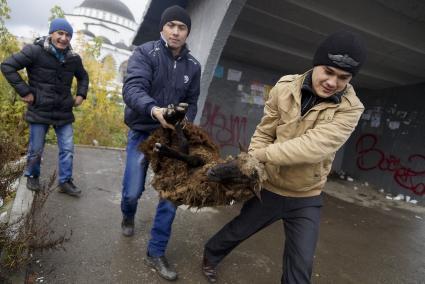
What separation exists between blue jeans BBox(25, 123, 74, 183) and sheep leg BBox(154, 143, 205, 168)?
244 centimetres

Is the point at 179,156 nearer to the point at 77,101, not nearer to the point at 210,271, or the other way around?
the point at 210,271

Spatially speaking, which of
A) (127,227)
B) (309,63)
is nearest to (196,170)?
(127,227)

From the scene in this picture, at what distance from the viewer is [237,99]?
8.47 meters

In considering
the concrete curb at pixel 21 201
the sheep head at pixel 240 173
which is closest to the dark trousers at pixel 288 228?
the sheep head at pixel 240 173

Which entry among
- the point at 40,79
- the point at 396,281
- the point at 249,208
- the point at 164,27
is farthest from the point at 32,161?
the point at 396,281

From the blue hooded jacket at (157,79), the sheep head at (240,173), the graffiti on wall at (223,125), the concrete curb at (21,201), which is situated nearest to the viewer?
the sheep head at (240,173)

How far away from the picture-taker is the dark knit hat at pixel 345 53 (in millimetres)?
2348

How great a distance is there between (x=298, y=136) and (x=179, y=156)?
90 centimetres

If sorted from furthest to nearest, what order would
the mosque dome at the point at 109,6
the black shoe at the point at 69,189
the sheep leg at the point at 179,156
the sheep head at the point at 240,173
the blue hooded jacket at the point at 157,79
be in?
the mosque dome at the point at 109,6 < the black shoe at the point at 69,189 < the blue hooded jacket at the point at 157,79 < the sheep leg at the point at 179,156 < the sheep head at the point at 240,173

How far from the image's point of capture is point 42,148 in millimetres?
4332

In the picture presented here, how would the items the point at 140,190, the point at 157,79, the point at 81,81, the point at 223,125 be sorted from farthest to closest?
the point at 223,125 < the point at 81,81 < the point at 140,190 < the point at 157,79

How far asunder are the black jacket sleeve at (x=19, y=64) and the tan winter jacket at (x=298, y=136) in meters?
2.92

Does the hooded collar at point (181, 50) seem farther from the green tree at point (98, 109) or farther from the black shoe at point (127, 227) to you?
the green tree at point (98, 109)

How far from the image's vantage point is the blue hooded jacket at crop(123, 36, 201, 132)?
284 cm
